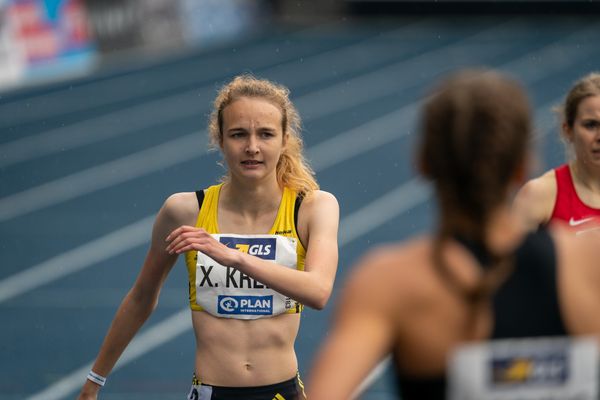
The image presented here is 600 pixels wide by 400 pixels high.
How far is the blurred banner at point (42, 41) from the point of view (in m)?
16.9

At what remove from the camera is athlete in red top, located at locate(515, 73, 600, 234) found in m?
4.55

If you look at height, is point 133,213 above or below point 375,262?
above

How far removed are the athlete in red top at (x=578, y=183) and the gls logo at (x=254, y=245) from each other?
3.07ft

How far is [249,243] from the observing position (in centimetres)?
425

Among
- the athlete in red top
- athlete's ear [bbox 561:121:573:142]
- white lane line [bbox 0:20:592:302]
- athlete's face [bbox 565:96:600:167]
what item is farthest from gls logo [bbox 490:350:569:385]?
white lane line [bbox 0:20:592:302]

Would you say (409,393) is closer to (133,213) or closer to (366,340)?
(366,340)

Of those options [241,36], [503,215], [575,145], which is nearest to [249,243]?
[575,145]

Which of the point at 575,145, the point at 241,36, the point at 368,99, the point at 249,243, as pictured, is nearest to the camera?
the point at 249,243

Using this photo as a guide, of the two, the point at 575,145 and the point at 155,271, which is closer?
the point at 155,271

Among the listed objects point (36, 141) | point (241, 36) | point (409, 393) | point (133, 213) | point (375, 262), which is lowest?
point (409, 393)

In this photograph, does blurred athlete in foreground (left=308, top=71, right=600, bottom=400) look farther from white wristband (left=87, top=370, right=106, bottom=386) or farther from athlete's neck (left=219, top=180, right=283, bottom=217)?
white wristband (left=87, top=370, right=106, bottom=386)

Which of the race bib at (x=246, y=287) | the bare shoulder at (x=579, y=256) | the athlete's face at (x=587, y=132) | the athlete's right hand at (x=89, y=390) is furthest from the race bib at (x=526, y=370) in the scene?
the athlete's face at (x=587, y=132)

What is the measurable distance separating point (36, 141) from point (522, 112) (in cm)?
1462

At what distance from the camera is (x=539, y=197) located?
456 cm
